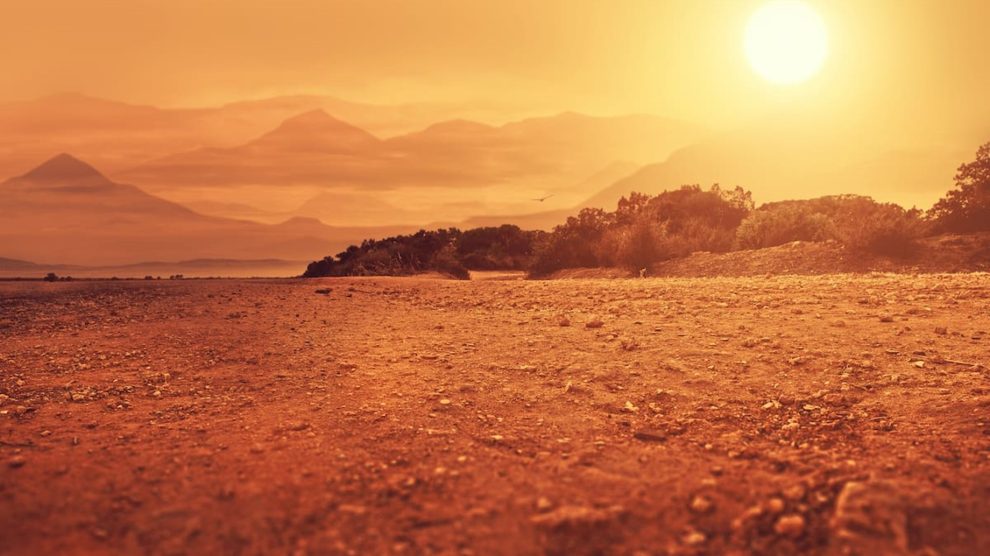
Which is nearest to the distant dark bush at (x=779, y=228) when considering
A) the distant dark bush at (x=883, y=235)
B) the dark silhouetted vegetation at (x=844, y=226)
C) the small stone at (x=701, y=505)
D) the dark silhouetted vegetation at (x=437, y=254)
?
the dark silhouetted vegetation at (x=844, y=226)

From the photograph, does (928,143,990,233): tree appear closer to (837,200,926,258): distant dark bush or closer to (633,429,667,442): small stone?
(837,200,926,258): distant dark bush

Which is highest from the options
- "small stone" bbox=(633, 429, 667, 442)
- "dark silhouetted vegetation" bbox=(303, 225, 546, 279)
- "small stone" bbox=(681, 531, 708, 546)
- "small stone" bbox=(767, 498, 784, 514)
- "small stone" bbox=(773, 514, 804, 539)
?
Result: "dark silhouetted vegetation" bbox=(303, 225, 546, 279)

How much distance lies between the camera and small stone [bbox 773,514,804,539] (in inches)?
116

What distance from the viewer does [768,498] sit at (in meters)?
3.24

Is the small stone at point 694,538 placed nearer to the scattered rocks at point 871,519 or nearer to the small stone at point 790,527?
the small stone at point 790,527

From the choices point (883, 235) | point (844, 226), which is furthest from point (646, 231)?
point (883, 235)

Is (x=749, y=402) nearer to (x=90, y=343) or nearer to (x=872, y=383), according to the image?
(x=872, y=383)

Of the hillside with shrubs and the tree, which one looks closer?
the hillside with shrubs

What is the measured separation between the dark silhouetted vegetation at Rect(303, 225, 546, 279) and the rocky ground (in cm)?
1425

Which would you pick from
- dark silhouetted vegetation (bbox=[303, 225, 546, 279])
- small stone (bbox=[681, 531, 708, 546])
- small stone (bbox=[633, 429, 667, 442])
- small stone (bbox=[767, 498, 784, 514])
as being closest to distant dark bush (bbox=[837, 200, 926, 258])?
dark silhouetted vegetation (bbox=[303, 225, 546, 279])

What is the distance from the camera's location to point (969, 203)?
2006 centimetres

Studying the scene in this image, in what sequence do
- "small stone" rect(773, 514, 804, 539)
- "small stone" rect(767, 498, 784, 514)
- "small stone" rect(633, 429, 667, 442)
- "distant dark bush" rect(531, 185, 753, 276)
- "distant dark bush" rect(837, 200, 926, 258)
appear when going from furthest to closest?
"distant dark bush" rect(531, 185, 753, 276) < "distant dark bush" rect(837, 200, 926, 258) < "small stone" rect(633, 429, 667, 442) < "small stone" rect(767, 498, 784, 514) < "small stone" rect(773, 514, 804, 539)

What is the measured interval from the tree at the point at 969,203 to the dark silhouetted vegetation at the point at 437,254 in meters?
14.0

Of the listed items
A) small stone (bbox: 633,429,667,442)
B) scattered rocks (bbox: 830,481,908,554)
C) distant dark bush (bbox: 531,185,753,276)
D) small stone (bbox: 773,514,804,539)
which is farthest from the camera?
distant dark bush (bbox: 531,185,753,276)
